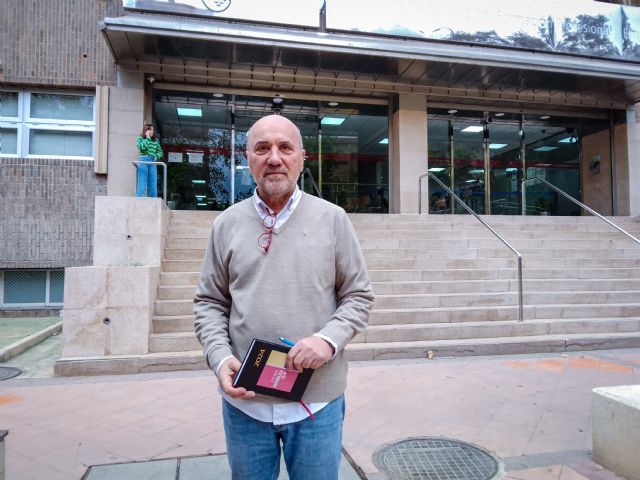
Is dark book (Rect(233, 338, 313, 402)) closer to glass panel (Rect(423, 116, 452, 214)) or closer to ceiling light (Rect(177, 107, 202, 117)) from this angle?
ceiling light (Rect(177, 107, 202, 117))

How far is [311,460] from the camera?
5.35ft

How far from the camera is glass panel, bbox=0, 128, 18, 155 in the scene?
406 inches

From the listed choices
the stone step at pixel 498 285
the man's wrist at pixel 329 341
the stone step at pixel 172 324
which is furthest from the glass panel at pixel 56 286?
the man's wrist at pixel 329 341

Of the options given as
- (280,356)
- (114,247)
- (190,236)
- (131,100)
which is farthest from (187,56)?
(280,356)

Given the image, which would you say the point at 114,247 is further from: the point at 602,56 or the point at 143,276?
the point at 602,56

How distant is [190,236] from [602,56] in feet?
36.9

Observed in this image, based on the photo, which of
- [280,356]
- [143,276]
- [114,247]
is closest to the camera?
[280,356]

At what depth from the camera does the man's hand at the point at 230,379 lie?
150cm

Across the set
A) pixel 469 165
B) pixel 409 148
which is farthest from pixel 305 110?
pixel 469 165

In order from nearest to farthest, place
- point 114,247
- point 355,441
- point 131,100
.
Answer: point 355,441 < point 114,247 < point 131,100

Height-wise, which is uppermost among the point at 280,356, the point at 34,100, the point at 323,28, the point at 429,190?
the point at 323,28

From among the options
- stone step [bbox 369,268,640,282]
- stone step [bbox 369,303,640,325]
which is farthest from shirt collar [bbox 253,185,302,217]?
stone step [bbox 369,268,640,282]

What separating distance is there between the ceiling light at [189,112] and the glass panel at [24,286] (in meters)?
5.36

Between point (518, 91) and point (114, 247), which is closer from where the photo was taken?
point (114, 247)
